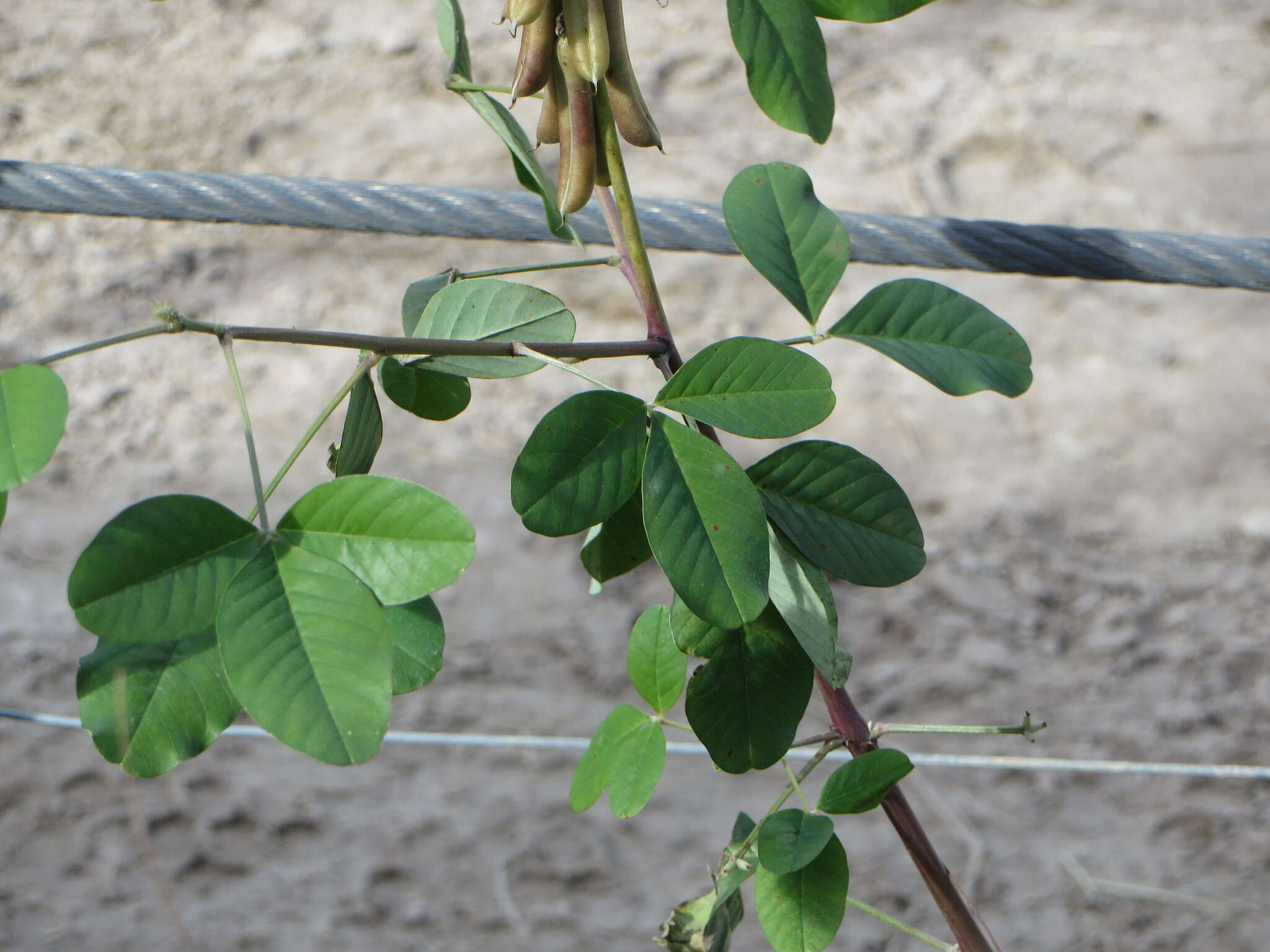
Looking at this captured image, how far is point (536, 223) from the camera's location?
0.73 m

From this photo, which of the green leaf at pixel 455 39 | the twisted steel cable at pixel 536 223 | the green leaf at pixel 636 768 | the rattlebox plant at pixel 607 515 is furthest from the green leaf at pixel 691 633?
the twisted steel cable at pixel 536 223

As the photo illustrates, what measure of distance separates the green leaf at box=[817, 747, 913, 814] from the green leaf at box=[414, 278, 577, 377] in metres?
0.19

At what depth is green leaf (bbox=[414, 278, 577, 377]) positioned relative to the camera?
0.41 metres

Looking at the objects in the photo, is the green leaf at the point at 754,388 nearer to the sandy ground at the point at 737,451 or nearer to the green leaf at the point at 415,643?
the green leaf at the point at 415,643

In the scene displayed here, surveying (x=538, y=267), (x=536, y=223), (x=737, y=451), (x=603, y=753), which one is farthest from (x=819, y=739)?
(x=737, y=451)

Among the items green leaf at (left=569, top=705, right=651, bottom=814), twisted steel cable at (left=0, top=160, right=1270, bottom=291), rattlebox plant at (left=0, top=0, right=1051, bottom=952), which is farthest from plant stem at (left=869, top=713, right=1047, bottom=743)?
twisted steel cable at (left=0, top=160, right=1270, bottom=291)

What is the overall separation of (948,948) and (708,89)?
231 centimetres

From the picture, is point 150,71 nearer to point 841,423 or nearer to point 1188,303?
point 841,423

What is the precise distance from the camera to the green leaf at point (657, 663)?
503mm

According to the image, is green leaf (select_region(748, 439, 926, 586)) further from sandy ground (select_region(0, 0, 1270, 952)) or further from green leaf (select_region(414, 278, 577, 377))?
sandy ground (select_region(0, 0, 1270, 952))

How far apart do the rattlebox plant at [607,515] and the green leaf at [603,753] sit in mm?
16

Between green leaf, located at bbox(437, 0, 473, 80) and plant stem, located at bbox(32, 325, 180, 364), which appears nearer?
plant stem, located at bbox(32, 325, 180, 364)

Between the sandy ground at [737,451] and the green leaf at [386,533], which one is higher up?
the green leaf at [386,533]

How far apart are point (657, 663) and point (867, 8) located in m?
0.28
